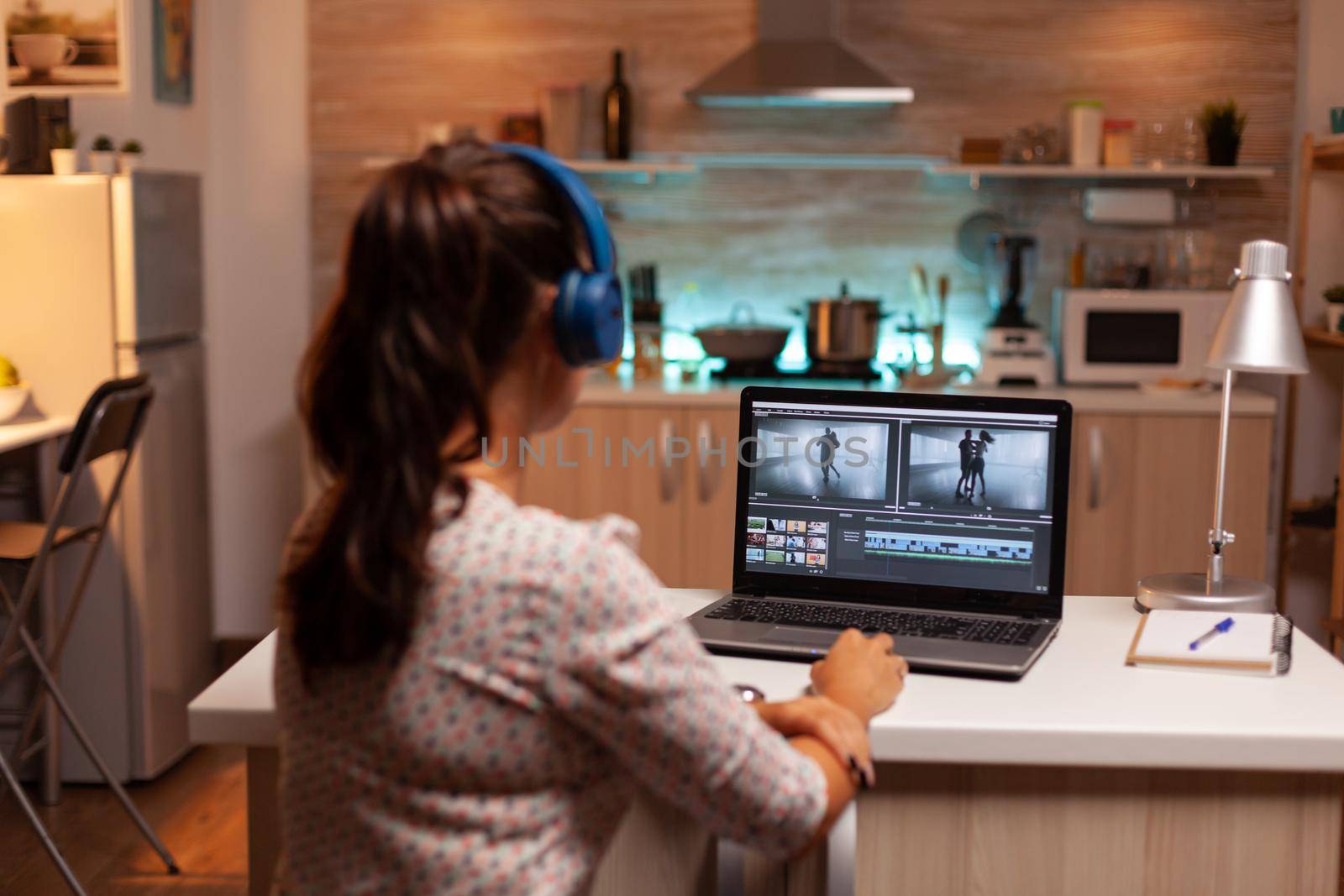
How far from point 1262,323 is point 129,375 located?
2.49 metres

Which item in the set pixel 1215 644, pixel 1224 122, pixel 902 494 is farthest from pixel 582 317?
pixel 1224 122

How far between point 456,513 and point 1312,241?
3807mm

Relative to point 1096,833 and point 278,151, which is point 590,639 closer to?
point 1096,833

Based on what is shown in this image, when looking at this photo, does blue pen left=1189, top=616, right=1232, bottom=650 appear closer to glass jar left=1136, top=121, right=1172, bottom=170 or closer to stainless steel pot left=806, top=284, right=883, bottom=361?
stainless steel pot left=806, top=284, right=883, bottom=361

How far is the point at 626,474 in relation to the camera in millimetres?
3904

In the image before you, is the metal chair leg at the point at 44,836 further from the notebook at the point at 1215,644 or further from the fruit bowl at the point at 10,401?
the notebook at the point at 1215,644

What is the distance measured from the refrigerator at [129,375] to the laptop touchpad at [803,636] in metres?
2.11

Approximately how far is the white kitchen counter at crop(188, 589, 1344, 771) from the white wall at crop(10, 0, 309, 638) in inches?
114

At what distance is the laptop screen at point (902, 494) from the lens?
1747 millimetres

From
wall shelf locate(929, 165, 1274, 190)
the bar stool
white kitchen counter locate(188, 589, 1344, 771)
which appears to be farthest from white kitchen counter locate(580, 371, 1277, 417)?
white kitchen counter locate(188, 589, 1344, 771)

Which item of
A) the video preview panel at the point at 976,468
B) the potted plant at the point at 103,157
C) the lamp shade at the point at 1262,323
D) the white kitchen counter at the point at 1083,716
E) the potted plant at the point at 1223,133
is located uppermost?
the potted plant at the point at 1223,133

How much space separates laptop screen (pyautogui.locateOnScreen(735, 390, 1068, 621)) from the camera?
1747mm

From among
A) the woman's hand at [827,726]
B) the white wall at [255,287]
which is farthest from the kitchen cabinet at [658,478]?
the woman's hand at [827,726]

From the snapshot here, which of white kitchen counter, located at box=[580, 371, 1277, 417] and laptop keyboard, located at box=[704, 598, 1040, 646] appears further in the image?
white kitchen counter, located at box=[580, 371, 1277, 417]
